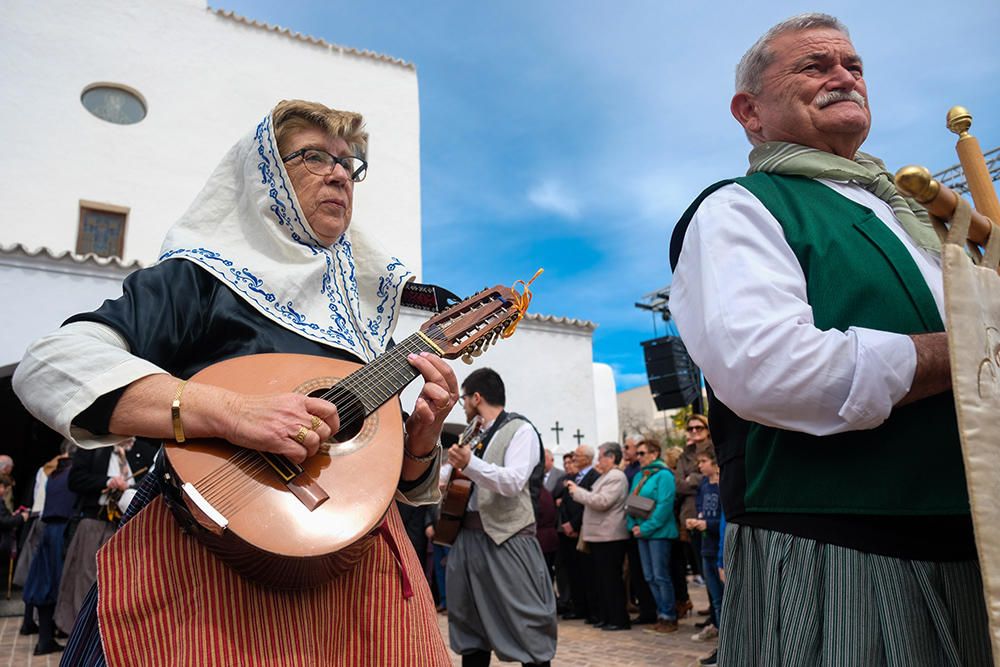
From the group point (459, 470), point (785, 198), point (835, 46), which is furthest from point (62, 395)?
point (459, 470)

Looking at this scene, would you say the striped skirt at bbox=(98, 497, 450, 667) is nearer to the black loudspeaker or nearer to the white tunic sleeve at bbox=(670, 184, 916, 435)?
the white tunic sleeve at bbox=(670, 184, 916, 435)

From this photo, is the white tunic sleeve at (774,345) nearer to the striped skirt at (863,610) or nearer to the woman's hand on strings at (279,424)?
the striped skirt at (863,610)

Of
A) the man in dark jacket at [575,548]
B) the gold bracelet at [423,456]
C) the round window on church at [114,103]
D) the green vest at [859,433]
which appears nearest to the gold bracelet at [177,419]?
the gold bracelet at [423,456]

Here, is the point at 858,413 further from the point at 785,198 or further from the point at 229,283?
the point at 229,283

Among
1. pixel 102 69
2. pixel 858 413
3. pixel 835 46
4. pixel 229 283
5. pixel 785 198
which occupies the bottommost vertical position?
pixel 858 413

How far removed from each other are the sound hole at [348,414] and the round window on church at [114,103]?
1428 cm

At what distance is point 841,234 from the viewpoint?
1528 millimetres

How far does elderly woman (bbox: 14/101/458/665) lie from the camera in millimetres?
1425

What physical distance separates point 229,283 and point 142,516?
1.77ft

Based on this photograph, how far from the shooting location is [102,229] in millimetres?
13109

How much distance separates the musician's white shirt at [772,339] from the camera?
129cm

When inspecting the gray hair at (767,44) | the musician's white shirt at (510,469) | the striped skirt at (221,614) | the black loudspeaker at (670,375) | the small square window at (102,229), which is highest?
the small square window at (102,229)

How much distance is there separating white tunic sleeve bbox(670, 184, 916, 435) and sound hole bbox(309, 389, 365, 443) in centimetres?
74

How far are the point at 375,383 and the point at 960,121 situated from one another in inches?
56.5
